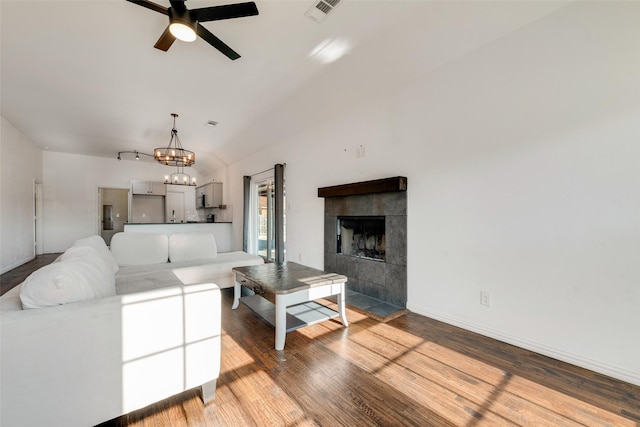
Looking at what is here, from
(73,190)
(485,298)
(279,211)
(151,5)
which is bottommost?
(485,298)

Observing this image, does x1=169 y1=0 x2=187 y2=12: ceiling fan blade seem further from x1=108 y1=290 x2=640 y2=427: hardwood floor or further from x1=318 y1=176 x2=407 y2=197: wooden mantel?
x1=108 y1=290 x2=640 y2=427: hardwood floor

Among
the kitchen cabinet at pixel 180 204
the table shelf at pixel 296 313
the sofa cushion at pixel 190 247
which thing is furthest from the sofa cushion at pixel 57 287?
the kitchen cabinet at pixel 180 204

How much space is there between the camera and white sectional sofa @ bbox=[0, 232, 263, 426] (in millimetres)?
1118

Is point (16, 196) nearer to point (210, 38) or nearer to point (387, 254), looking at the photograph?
point (210, 38)

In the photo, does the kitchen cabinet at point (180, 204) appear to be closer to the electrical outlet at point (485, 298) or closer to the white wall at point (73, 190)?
the white wall at point (73, 190)

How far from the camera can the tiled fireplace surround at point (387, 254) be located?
3.15 m

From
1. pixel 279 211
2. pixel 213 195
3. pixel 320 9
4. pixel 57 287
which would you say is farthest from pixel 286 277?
pixel 213 195

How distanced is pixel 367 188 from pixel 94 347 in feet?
9.49

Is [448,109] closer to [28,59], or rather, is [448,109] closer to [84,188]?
[28,59]

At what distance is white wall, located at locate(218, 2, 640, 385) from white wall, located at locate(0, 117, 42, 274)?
6606 millimetres

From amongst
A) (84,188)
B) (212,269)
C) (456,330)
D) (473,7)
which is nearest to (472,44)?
(473,7)

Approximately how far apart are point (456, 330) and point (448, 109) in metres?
2.24

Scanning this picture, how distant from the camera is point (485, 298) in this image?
2486 mm

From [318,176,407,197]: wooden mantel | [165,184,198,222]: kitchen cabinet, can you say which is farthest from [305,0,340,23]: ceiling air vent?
[165,184,198,222]: kitchen cabinet
